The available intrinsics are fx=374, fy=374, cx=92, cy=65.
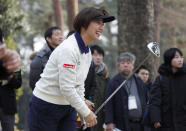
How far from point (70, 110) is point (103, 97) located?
114 inches

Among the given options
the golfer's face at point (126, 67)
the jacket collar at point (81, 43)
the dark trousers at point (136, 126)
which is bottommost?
the dark trousers at point (136, 126)

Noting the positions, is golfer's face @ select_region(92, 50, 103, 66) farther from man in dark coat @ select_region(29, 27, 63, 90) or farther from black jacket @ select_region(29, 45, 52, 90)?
black jacket @ select_region(29, 45, 52, 90)

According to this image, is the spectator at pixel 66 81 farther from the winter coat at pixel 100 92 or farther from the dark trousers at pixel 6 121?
the winter coat at pixel 100 92

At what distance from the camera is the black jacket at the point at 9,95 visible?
4.92 m

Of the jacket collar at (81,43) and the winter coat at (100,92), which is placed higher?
the jacket collar at (81,43)

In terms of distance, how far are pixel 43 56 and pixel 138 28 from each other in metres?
2.99

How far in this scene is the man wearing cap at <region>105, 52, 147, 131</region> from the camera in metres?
6.25

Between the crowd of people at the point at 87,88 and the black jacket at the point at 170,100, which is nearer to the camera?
the crowd of people at the point at 87,88

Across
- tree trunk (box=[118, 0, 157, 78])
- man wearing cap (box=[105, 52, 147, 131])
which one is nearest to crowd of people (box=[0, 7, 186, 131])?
man wearing cap (box=[105, 52, 147, 131])

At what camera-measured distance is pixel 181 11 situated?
25.5 meters

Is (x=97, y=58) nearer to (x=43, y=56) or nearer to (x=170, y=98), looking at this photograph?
(x=43, y=56)

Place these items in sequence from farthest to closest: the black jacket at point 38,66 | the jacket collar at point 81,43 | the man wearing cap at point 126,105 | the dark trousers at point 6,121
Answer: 1. the man wearing cap at point 126,105
2. the black jacket at point 38,66
3. the dark trousers at point 6,121
4. the jacket collar at point 81,43

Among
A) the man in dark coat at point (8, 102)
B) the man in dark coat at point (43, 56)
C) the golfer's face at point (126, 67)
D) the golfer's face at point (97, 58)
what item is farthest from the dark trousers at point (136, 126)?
the man in dark coat at point (8, 102)

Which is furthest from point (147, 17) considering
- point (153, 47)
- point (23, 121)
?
point (23, 121)
